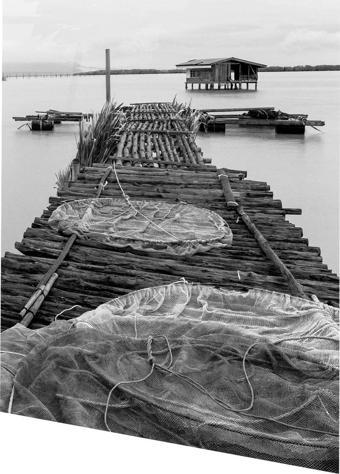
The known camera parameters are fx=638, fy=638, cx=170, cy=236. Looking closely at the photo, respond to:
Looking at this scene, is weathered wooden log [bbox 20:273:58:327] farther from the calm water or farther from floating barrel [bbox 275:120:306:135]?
floating barrel [bbox 275:120:306:135]

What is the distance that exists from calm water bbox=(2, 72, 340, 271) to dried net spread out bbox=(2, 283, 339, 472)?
752mm

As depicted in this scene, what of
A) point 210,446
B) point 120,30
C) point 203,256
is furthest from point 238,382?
point 120,30

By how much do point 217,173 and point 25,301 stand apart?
2.08 m

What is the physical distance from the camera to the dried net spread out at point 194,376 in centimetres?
141

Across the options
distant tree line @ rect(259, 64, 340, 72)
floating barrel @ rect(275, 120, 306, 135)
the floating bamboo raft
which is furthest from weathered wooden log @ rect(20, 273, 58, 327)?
floating barrel @ rect(275, 120, 306, 135)

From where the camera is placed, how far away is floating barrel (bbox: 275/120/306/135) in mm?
9703

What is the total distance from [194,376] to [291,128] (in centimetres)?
869

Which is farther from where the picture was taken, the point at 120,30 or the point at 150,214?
the point at 150,214

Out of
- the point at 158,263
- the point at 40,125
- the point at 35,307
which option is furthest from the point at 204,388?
the point at 40,125

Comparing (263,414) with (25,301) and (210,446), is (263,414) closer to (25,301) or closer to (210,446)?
(210,446)

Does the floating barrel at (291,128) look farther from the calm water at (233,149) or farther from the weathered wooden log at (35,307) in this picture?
the weathered wooden log at (35,307)

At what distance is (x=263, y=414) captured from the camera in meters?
1.47

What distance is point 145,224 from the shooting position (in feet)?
9.55

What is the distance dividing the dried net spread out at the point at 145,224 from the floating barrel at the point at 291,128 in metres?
6.91
